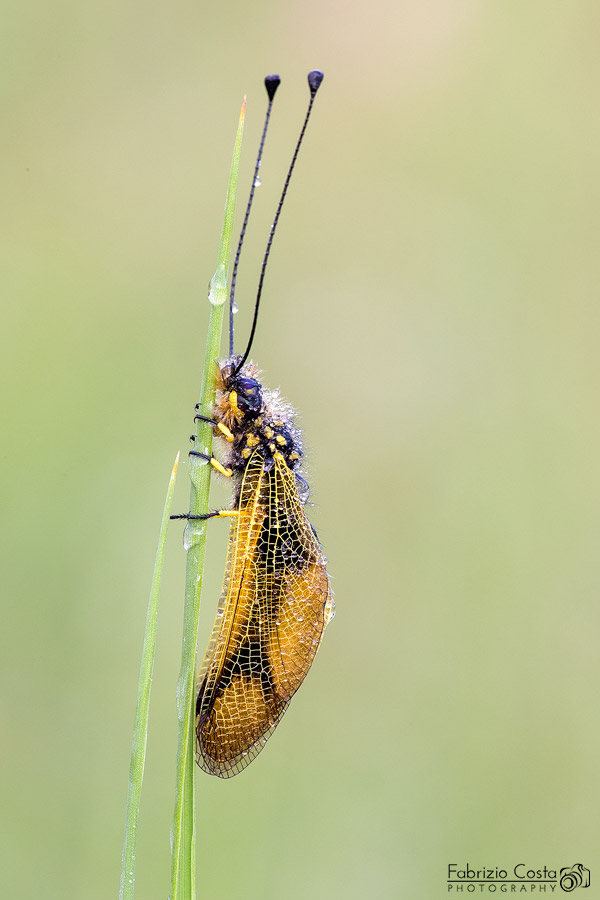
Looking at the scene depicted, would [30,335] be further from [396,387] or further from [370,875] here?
[370,875]

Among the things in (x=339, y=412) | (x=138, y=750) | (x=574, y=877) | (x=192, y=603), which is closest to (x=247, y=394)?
(x=192, y=603)

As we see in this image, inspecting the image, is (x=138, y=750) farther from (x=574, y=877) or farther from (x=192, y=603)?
(x=574, y=877)

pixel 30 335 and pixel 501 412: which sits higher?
pixel 30 335

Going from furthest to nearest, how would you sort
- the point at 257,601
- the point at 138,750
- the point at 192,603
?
1. the point at 257,601
2. the point at 192,603
3. the point at 138,750

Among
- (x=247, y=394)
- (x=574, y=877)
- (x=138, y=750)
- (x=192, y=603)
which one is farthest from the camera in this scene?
(x=574, y=877)

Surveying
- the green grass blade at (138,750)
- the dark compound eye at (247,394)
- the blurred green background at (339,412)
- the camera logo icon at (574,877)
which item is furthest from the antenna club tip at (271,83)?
the camera logo icon at (574,877)

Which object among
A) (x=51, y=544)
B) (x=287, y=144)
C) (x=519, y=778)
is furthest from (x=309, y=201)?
(x=519, y=778)

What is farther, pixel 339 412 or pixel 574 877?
pixel 339 412

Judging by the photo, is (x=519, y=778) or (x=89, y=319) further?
(x=89, y=319)
